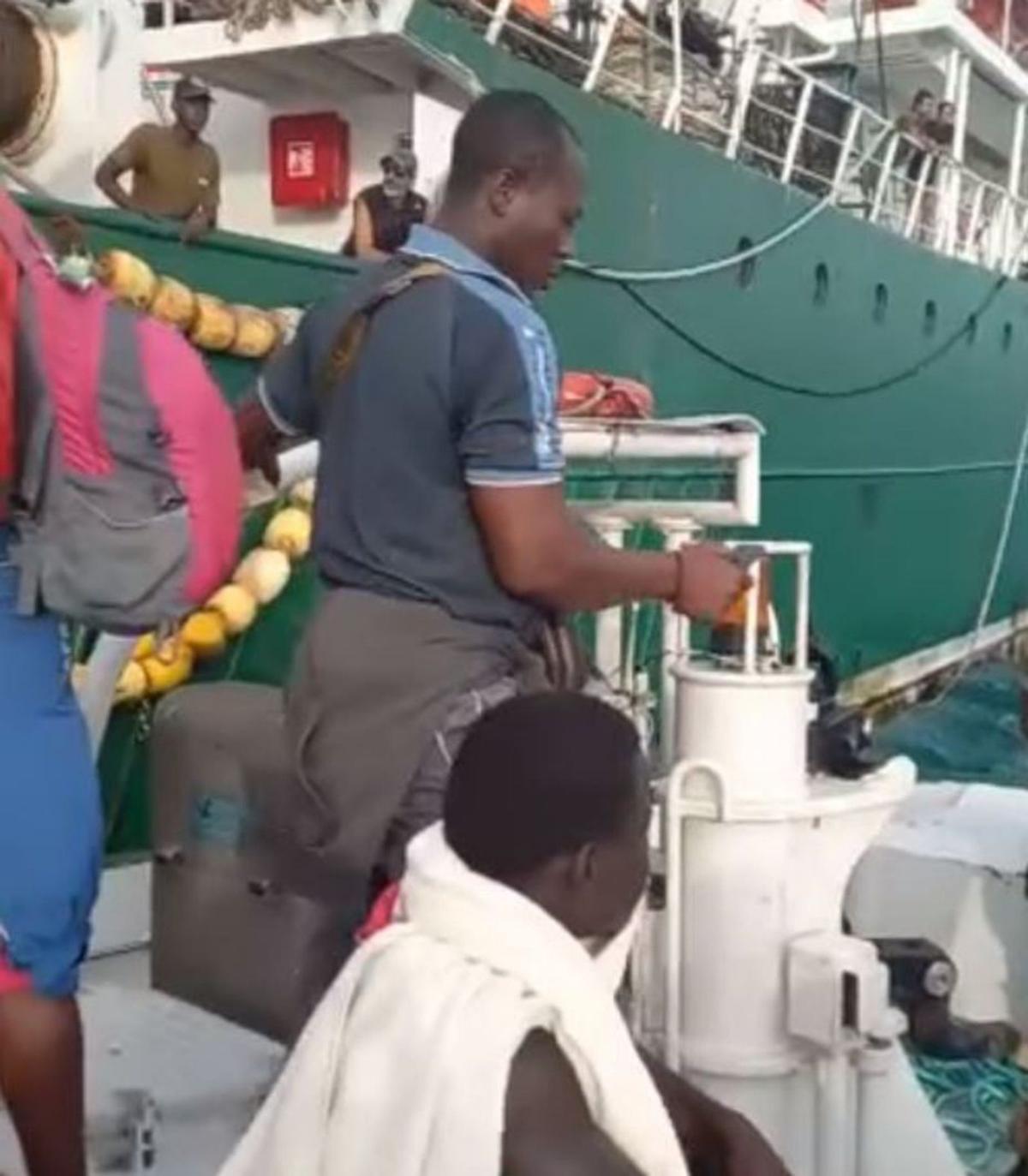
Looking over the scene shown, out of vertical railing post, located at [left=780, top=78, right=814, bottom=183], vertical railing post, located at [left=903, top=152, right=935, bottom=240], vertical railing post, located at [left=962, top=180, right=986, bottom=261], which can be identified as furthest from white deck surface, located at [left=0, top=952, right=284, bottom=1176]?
vertical railing post, located at [left=962, top=180, right=986, bottom=261]

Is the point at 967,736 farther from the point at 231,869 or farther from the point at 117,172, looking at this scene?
the point at 231,869

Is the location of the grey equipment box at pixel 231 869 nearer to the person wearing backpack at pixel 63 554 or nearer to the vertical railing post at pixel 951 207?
the person wearing backpack at pixel 63 554

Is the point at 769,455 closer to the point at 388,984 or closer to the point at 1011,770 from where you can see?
the point at 1011,770

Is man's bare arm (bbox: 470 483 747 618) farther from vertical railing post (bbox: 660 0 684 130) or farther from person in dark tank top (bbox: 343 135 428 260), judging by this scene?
vertical railing post (bbox: 660 0 684 130)

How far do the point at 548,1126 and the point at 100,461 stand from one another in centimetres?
99

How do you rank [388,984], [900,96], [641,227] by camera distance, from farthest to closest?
[900,96] → [641,227] → [388,984]

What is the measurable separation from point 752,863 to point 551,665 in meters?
0.51

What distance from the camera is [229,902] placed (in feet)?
10.7

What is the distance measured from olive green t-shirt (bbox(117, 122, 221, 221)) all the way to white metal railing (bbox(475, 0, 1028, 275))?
4.97 feet

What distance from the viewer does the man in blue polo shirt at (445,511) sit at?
88.8 inches

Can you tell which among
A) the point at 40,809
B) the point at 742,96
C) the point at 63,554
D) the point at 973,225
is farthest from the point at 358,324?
the point at 973,225

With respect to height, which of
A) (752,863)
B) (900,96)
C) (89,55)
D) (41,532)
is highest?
(900,96)

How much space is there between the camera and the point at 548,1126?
1452 millimetres

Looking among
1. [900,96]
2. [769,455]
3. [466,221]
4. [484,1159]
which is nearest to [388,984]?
[484,1159]
